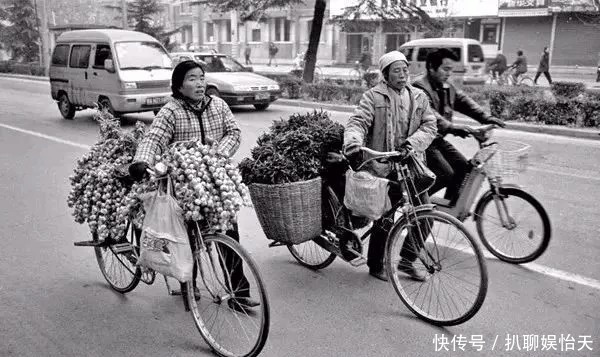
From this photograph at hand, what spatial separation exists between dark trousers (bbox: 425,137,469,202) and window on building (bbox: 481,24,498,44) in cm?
3348

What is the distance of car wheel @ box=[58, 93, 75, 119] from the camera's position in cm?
1402

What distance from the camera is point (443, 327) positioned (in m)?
3.65

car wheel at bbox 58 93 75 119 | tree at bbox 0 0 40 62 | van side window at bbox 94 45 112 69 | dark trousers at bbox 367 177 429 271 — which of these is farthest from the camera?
tree at bbox 0 0 40 62

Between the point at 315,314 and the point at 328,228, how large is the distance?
0.67 m

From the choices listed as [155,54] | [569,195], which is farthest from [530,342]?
[155,54]

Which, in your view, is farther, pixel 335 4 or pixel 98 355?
pixel 335 4

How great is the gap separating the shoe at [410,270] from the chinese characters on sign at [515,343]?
0.54 metres

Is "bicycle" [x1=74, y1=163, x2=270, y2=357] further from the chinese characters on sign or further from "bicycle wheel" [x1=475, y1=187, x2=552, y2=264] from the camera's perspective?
"bicycle wheel" [x1=475, y1=187, x2=552, y2=264]

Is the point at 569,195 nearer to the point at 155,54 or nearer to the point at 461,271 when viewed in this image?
the point at 461,271

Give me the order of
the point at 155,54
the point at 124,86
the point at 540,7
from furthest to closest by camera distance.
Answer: the point at 540,7 < the point at 155,54 < the point at 124,86

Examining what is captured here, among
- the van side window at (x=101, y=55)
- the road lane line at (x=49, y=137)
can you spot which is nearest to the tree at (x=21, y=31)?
the van side window at (x=101, y=55)

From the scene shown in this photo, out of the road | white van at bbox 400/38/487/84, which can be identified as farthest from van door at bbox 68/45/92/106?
white van at bbox 400/38/487/84

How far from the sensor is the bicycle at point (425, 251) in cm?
359

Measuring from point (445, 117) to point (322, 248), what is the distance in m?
1.60
